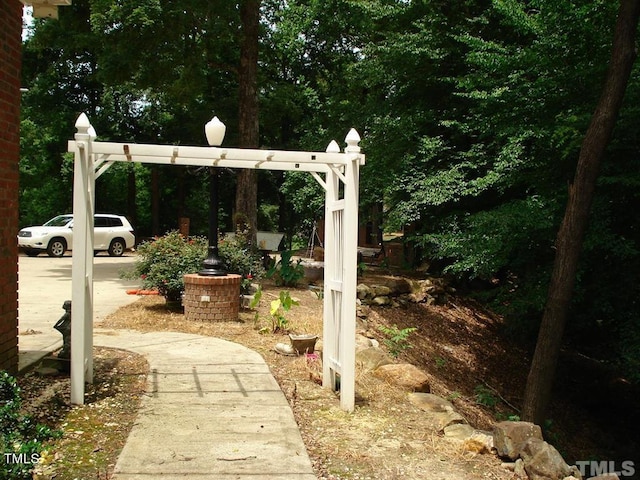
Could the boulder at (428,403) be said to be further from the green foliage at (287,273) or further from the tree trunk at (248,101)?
the tree trunk at (248,101)

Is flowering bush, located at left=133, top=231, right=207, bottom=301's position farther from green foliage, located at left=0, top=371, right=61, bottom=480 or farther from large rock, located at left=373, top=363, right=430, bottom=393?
green foliage, located at left=0, top=371, right=61, bottom=480

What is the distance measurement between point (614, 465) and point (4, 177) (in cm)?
866

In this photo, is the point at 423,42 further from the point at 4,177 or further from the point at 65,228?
the point at 65,228

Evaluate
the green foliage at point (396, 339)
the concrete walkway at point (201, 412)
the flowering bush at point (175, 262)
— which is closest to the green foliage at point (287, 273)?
the flowering bush at point (175, 262)

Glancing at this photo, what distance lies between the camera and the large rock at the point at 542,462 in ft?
13.3

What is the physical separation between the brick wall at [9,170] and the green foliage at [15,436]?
5.09 ft

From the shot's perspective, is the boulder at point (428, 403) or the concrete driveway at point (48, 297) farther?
the concrete driveway at point (48, 297)

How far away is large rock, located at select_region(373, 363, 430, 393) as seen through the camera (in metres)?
6.20

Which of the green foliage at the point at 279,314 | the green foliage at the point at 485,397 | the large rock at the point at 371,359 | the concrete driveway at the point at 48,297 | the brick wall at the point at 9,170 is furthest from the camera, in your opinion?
the green foliage at the point at 485,397

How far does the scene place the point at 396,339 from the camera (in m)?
10.3

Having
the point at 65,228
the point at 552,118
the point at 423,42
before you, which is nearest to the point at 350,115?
the point at 423,42

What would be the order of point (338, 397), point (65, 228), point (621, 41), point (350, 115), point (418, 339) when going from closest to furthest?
point (338, 397) → point (621, 41) → point (418, 339) → point (350, 115) → point (65, 228)

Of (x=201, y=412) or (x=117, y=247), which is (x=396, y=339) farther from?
(x=117, y=247)

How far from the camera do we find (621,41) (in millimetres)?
6672
